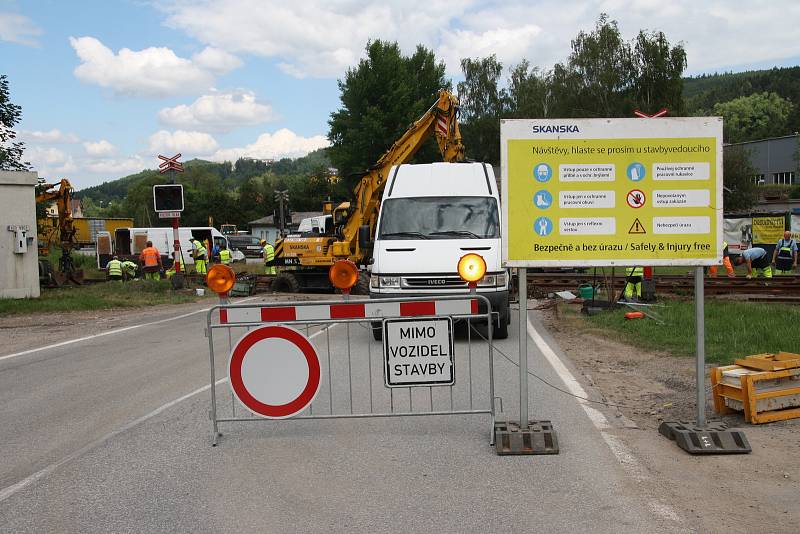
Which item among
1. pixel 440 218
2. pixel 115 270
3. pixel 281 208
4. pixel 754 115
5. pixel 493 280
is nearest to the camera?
pixel 493 280

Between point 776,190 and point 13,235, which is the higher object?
point 776,190

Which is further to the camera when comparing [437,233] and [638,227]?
[437,233]

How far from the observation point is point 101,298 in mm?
22469

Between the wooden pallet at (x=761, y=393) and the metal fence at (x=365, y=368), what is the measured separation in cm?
211

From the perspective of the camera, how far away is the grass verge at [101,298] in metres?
20.3

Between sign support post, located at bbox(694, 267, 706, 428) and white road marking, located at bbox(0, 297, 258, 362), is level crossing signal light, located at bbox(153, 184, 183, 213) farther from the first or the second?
sign support post, located at bbox(694, 267, 706, 428)

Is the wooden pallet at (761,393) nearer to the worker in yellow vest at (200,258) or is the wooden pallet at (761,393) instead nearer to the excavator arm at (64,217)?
the worker in yellow vest at (200,258)

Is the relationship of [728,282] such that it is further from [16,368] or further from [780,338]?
[16,368]

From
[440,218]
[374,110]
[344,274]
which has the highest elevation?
[374,110]

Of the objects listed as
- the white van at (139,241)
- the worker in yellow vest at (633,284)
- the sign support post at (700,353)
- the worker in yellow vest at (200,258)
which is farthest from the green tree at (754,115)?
the sign support post at (700,353)

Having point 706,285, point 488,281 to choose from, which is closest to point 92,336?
point 488,281

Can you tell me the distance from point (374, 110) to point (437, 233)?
4617cm

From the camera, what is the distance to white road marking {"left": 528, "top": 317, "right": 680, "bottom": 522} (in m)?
4.68

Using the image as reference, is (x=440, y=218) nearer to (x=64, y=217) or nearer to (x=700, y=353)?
(x=700, y=353)
